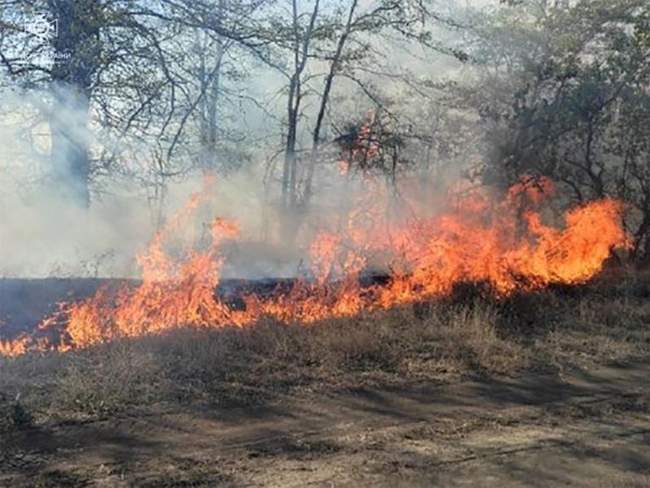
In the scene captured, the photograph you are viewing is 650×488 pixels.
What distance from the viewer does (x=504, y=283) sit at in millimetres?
11141

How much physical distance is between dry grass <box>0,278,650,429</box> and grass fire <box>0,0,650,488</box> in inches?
1.4

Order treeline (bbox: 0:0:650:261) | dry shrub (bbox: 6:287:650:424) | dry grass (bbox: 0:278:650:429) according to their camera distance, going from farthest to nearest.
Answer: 1. treeline (bbox: 0:0:650:261)
2. dry shrub (bbox: 6:287:650:424)
3. dry grass (bbox: 0:278:650:429)

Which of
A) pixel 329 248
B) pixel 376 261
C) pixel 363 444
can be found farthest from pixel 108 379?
pixel 329 248

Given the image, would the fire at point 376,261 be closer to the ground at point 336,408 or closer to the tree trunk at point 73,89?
the ground at point 336,408

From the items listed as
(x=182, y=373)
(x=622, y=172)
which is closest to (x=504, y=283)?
(x=182, y=373)

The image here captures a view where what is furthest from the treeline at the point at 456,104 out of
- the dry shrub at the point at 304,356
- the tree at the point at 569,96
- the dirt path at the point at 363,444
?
the dirt path at the point at 363,444

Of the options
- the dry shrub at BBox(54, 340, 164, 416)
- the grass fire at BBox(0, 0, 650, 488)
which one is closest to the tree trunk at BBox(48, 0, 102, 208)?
the grass fire at BBox(0, 0, 650, 488)

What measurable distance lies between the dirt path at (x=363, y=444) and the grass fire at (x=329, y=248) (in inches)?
1.0

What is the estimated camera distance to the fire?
854 centimetres

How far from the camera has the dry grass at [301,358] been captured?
18.7 feet

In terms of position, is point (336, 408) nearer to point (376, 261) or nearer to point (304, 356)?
point (304, 356)

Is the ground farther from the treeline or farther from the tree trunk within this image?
the treeline

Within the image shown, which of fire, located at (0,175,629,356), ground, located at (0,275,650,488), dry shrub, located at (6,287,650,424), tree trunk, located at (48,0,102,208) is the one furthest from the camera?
fire, located at (0,175,629,356)

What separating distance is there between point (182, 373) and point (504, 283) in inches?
248
